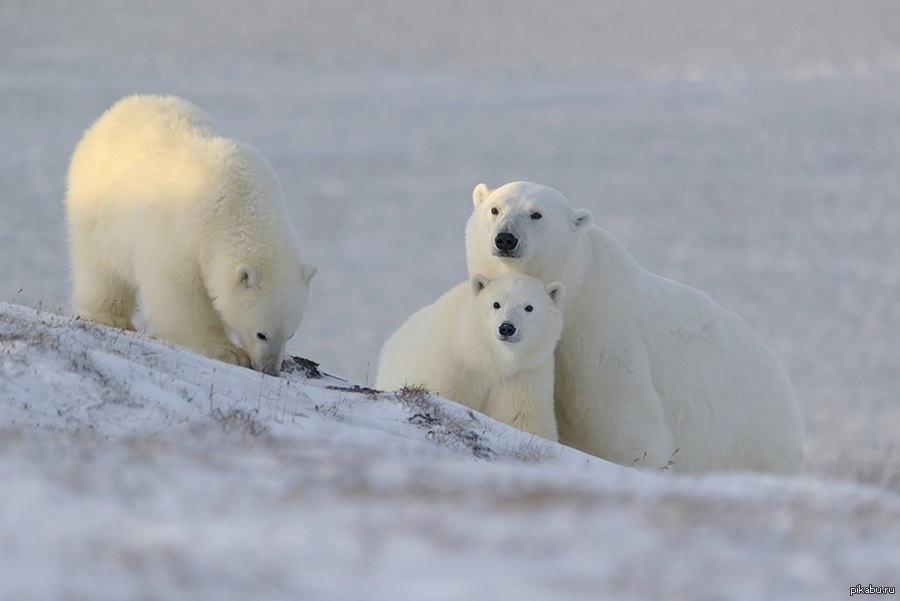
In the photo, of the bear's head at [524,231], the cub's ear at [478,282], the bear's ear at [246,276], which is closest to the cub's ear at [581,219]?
the bear's head at [524,231]

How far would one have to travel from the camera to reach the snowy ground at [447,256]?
3672 mm

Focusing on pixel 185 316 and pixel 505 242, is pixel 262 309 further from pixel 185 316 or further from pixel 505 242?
pixel 505 242

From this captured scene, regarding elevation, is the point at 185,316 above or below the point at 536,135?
below

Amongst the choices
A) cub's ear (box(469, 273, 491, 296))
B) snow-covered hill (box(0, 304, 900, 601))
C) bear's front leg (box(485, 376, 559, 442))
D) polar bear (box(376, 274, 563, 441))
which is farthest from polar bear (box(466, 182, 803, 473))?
snow-covered hill (box(0, 304, 900, 601))

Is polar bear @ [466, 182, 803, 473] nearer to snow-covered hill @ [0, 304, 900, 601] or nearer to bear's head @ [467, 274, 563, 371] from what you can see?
bear's head @ [467, 274, 563, 371]

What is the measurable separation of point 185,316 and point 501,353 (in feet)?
6.19

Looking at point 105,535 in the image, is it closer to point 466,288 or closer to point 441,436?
point 441,436

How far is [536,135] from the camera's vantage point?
44719 mm

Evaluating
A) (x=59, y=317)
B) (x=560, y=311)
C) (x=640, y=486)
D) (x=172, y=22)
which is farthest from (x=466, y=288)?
(x=172, y=22)

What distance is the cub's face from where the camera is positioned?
7414 millimetres

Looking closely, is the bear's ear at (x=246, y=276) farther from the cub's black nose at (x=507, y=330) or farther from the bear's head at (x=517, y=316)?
the cub's black nose at (x=507, y=330)

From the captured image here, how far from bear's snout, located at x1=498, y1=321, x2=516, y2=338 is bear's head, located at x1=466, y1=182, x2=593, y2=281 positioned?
1.85ft

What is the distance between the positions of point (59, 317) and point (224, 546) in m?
3.89

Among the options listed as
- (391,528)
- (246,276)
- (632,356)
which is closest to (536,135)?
(632,356)
